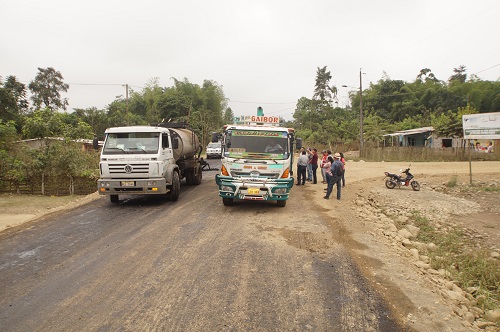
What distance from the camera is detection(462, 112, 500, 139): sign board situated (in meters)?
14.8

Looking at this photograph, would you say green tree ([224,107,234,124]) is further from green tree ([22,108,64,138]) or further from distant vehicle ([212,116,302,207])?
distant vehicle ([212,116,302,207])

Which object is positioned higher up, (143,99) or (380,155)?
(143,99)

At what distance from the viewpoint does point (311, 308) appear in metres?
4.04

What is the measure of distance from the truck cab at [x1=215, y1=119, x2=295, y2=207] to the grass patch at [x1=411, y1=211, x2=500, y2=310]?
3.73 meters

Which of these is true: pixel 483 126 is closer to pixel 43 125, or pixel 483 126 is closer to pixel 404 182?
pixel 404 182

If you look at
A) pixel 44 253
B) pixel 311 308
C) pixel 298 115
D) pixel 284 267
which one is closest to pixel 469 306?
pixel 311 308

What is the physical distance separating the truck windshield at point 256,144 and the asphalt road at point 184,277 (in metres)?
1.85

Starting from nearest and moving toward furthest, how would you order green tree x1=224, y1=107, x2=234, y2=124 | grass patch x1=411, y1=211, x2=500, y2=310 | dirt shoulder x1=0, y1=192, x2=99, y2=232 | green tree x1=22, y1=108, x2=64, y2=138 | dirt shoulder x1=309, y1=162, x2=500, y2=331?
1. dirt shoulder x1=309, y1=162, x2=500, y2=331
2. grass patch x1=411, y1=211, x2=500, y2=310
3. dirt shoulder x1=0, y1=192, x2=99, y2=232
4. green tree x1=22, y1=108, x2=64, y2=138
5. green tree x1=224, y1=107, x2=234, y2=124

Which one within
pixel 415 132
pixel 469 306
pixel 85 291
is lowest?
pixel 469 306

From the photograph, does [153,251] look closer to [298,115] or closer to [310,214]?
[310,214]

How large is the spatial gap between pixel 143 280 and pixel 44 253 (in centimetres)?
259

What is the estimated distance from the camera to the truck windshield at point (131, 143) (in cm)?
981

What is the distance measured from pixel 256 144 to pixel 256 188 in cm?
139

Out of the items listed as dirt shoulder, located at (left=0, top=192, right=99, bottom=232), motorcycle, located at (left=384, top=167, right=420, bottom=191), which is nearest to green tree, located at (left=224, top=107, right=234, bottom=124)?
dirt shoulder, located at (left=0, top=192, right=99, bottom=232)
